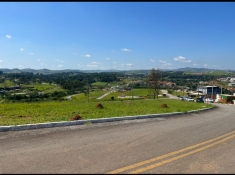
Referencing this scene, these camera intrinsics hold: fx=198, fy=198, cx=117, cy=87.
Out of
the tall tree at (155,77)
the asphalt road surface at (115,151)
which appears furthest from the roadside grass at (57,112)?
the tall tree at (155,77)

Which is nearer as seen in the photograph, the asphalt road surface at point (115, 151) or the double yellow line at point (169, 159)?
the double yellow line at point (169, 159)

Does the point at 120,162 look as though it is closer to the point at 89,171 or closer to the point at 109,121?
the point at 89,171

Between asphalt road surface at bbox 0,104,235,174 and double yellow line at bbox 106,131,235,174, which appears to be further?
asphalt road surface at bbox 0,104,235,174

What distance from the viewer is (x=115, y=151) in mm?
5656

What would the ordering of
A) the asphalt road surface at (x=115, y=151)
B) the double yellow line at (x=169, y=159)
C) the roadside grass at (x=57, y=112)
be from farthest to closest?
1. the roadside grass at (x=57, y=112)
2. the asphalt road surface at (x=115, y=151)
3. the double yellow line at (x=169, y=159)

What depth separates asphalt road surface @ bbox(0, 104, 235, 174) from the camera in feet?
15.2

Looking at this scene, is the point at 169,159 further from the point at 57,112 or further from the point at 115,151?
the point at 57,112

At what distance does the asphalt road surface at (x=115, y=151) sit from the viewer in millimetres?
4629

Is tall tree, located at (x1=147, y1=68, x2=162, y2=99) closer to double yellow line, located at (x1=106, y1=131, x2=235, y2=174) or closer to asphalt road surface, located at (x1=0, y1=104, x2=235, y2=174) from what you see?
asphalt road surface, located at (x1=0, y1=104, x2=235, y2=174)

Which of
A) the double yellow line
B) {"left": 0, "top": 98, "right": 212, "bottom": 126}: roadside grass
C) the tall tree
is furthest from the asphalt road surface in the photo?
the tall tree

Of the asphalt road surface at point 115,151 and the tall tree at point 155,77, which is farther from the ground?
the tall tree at point 155,77

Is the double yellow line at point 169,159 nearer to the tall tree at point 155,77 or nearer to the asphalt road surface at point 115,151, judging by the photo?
the asphalt road surface at point 115,151

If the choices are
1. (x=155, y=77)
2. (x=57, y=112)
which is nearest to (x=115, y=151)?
(x=57, y=112)

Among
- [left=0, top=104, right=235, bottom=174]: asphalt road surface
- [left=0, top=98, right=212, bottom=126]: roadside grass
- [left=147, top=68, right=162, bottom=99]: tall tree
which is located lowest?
[left=0, top=98, right=212, bottom=126]: roadside grass
